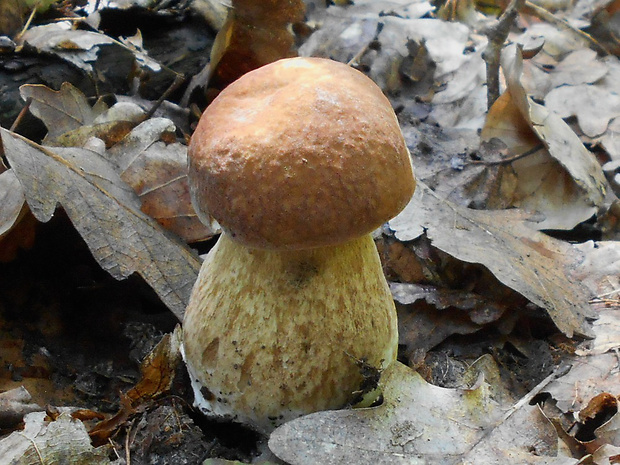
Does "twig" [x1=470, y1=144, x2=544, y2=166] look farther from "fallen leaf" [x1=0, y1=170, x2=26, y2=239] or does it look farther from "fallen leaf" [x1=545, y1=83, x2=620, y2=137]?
"fallen leaf" [x1=0, y1=170, x2=26, y2=239]

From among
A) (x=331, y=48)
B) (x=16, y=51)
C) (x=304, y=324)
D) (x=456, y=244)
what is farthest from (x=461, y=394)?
(x=331, y=48)

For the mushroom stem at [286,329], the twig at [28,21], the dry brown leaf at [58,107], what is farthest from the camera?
the twig at [28,21]

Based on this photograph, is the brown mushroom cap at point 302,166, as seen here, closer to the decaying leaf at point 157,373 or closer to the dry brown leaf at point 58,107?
the decaying leaf at point 157,373

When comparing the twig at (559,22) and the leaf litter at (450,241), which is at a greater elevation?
the leaf litter at (450,241)

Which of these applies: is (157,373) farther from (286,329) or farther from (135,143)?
(135,143)

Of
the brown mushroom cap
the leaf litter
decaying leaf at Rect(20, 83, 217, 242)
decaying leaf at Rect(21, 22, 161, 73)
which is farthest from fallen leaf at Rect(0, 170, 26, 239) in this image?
decaying leaf at Rect(21, 22, 161, 73)

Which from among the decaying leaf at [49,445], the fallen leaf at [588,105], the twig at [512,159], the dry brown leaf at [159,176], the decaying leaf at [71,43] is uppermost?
the decaying leaf at [71,43]

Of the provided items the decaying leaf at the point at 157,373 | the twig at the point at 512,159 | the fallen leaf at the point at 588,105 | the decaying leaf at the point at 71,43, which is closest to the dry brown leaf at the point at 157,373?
the decaying leaf at the point at 157,373
